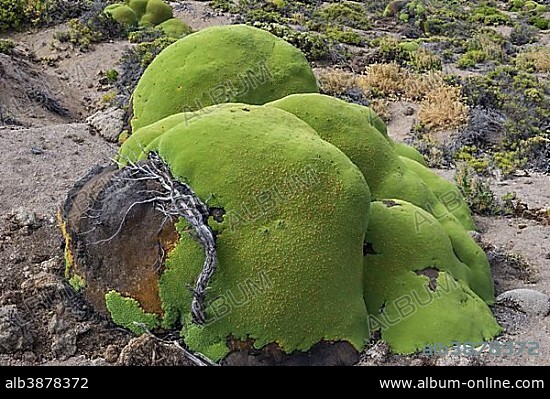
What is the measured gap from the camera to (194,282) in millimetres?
4215

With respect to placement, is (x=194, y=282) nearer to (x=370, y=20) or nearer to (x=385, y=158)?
(x=385, y=158)

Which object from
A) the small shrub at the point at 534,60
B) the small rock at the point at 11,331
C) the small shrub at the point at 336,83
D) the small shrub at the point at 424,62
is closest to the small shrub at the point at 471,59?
the small shrub at the point at 424,62

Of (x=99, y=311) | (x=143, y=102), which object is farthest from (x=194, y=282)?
(x=143, y=102)

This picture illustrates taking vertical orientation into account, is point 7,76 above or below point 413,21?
above

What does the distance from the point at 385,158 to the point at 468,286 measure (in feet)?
5.01

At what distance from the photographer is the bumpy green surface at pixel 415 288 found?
4414mm

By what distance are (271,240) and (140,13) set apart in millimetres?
14292

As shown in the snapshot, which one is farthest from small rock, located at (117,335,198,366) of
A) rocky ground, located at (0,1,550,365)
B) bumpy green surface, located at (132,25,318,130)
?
bumpy green surface, located at (132,25,318,130)

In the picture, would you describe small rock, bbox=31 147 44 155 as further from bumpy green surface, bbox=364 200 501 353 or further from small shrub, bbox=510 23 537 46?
small shrub, bbox=510 23 537 46

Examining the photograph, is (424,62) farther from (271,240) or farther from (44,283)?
(44,283)

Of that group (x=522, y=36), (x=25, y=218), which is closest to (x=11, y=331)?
(x=25, y=218)

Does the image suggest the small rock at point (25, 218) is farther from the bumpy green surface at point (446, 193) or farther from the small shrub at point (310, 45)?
the small shrub at point (310, 45)
